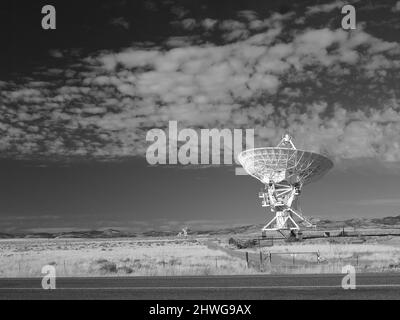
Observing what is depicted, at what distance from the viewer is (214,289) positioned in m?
14.9

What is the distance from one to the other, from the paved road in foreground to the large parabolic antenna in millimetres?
41647

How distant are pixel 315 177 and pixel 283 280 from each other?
157 ft

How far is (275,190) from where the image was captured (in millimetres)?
66312

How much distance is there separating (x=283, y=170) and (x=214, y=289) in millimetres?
47982

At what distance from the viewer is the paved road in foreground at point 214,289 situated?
1342cm

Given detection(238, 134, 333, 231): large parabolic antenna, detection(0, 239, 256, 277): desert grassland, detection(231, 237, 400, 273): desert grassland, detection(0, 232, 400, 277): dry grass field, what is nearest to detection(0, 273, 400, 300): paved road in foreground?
detection(0, 232, 400, 277): dry grass field

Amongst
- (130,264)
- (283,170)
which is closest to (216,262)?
(130,264)

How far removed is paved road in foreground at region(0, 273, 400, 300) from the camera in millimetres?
13422

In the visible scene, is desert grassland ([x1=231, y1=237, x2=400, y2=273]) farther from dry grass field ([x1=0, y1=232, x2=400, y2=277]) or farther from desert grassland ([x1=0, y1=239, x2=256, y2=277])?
desert grassland ([x1=0, y1=239, x2=256, y2=277])

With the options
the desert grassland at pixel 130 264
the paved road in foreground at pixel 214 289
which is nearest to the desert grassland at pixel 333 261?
the desert grassland at pixel 130 264

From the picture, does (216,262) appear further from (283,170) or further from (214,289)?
(283,170)
